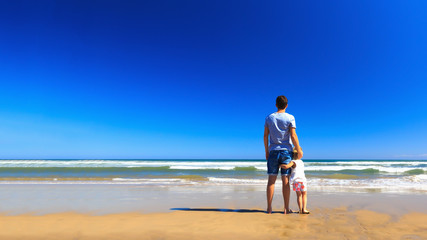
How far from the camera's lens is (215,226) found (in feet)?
9.44

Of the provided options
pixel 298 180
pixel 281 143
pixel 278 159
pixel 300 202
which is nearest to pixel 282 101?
pixel 281 143

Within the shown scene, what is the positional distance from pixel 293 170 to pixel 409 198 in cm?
342

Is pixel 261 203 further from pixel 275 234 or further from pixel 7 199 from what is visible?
pixel 7 199

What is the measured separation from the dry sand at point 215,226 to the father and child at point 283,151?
0.45 m

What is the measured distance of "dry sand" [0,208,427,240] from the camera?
2.55 metres

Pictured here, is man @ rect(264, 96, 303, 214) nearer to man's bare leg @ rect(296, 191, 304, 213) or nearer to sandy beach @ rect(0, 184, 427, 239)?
man's bare leg @ rect(296, 191, 304, 213)

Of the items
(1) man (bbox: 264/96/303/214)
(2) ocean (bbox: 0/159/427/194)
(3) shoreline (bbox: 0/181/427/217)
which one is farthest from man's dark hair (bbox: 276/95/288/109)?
(2) ocean (bbox: 0/159/427/194)

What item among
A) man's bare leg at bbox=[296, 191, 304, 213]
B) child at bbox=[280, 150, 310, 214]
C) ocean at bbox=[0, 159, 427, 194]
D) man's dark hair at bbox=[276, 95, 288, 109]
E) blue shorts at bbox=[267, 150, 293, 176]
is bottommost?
ocean at bbox=[0, 159, 427, 194]

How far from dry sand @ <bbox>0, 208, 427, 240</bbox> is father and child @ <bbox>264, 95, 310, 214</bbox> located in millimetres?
454

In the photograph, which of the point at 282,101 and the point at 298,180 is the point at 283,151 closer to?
the point at 298,180

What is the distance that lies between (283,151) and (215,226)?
134 centimetres

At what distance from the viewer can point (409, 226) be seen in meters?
2.95

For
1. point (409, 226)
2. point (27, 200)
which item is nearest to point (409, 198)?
point (409, 226)

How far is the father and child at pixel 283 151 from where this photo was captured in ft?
11.0
